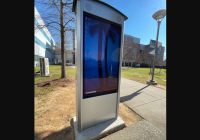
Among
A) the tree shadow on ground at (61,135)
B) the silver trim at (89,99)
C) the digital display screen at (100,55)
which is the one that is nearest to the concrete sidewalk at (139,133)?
the silver trim at (89,99)

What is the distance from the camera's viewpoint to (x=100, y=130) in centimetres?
205

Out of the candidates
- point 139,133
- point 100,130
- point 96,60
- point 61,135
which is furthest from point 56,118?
point 139,133

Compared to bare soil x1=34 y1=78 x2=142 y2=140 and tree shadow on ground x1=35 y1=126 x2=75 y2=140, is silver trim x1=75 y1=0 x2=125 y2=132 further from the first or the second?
bare soil x1=34 y1=78 x2=142 y2=140

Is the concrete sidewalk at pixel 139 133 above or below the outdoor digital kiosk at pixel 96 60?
below

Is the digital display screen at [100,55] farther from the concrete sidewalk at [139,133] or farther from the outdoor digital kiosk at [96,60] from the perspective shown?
the concrete sidewalk at [139,133]

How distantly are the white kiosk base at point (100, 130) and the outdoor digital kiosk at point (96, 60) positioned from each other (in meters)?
0.10

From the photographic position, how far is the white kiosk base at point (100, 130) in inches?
74.4

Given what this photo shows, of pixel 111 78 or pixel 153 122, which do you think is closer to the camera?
pixel 111 78

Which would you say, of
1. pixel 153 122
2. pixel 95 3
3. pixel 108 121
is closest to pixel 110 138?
pixel 108 121
